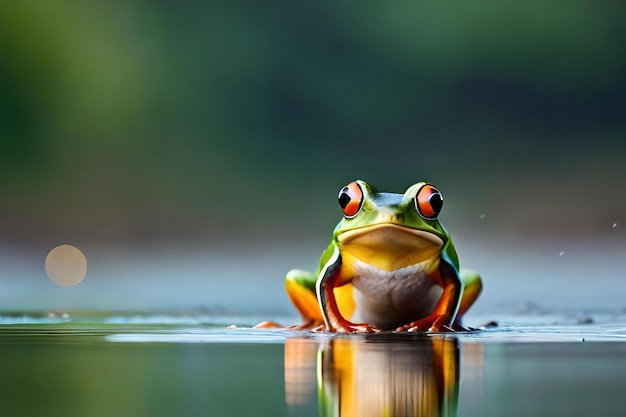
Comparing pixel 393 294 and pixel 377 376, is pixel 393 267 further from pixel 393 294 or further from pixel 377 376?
pixel 377 376

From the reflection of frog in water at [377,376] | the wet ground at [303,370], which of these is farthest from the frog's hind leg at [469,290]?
the reflection of frog in water at [377,376]

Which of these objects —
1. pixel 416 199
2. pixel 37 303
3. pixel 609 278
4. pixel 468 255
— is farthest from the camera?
pixel 468 255

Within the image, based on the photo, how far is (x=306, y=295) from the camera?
341cm

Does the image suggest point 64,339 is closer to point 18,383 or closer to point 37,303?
point 18,383

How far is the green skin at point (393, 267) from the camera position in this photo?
111 inches

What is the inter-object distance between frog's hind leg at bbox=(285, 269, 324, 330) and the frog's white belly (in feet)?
0.97

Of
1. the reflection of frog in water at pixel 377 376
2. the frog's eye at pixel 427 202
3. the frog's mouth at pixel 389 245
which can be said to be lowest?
the reflection of frog in water at pixel 377 376

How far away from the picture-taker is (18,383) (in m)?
1.54

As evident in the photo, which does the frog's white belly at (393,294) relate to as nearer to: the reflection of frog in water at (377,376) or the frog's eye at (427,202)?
the frog's eye at (427,202)

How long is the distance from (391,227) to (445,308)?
0.27m

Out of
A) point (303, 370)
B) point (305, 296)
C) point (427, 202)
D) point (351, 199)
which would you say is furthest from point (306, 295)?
point (303, 370)

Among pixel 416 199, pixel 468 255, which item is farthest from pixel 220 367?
pixel 468 255

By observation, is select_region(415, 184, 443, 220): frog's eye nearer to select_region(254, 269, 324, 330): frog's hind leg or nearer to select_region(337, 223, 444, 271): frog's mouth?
select_region(337, 223, 444, 271): frog's mouth

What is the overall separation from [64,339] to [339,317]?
2.46 ft
